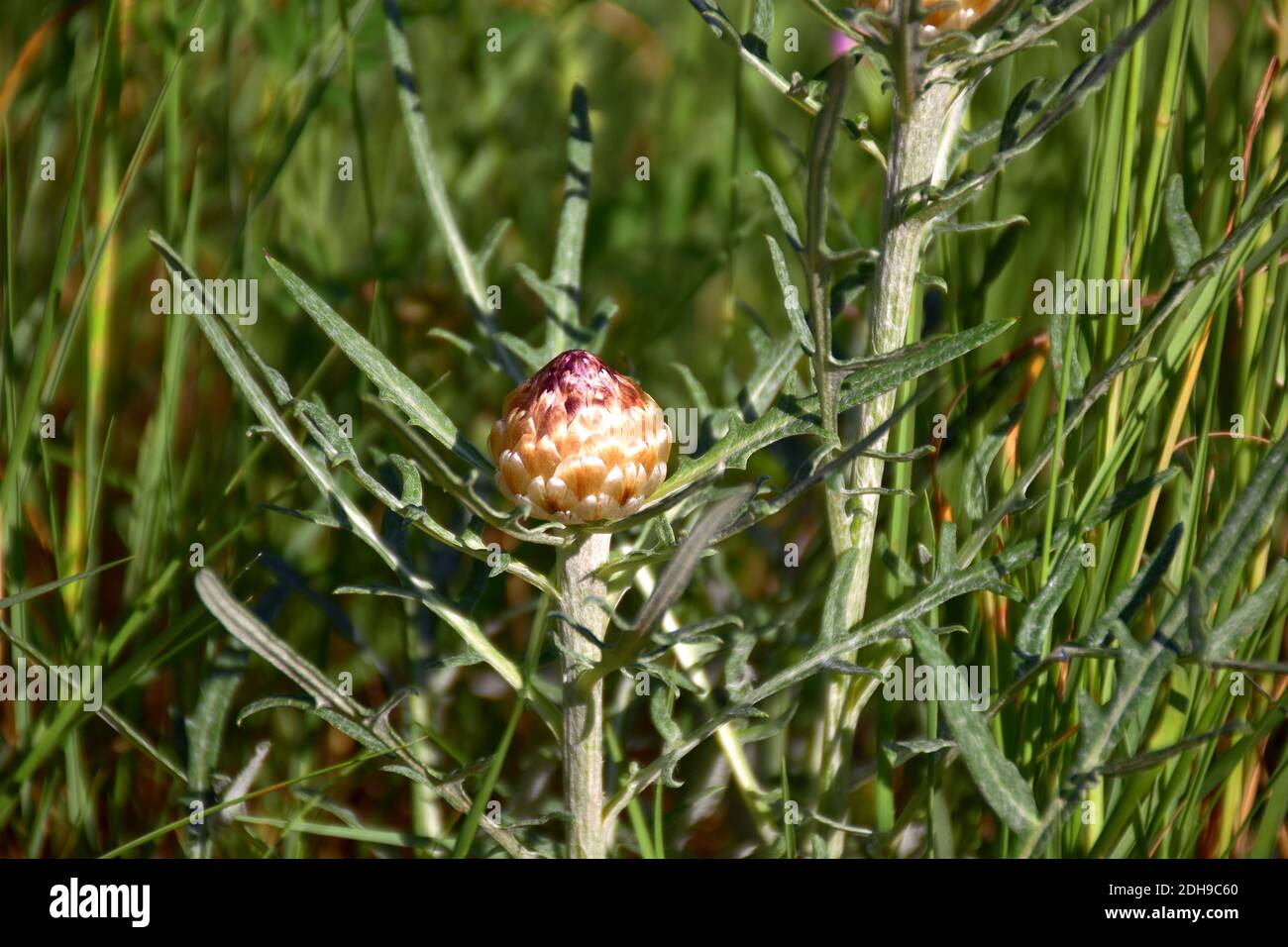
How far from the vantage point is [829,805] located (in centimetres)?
127

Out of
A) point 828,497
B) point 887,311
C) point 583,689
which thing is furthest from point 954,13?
point 583,689

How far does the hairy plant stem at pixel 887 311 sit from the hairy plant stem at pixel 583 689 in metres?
0.26

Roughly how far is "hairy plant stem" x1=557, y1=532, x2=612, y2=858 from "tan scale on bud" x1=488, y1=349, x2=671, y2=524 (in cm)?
7

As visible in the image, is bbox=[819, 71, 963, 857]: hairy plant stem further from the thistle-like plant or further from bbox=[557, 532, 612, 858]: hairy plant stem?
bbox=[557, 532, 612, 858]: hairy plant stem

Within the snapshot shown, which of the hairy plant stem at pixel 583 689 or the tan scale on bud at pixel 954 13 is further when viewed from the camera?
the hairy plant stem at pixel 583 689

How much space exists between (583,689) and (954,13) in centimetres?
73

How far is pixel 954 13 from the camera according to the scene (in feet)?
3.37

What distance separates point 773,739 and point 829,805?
0.30m

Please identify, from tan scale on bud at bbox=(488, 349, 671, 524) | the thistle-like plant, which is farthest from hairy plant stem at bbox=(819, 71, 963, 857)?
tan scale on bud at bbox=(488, 349, 671, 524)

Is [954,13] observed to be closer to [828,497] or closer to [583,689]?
[828,497]

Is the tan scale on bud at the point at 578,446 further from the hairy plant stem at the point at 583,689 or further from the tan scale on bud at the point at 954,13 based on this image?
the tan scale on bud at the point at 954,13

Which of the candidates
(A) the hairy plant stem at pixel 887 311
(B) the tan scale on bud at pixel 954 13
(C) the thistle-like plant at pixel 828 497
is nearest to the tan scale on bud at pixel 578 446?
(C) the thistle-like plant at pixel 828 497

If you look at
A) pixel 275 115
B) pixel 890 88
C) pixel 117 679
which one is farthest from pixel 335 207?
pixel 890 88

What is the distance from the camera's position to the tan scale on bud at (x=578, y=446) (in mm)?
1030
